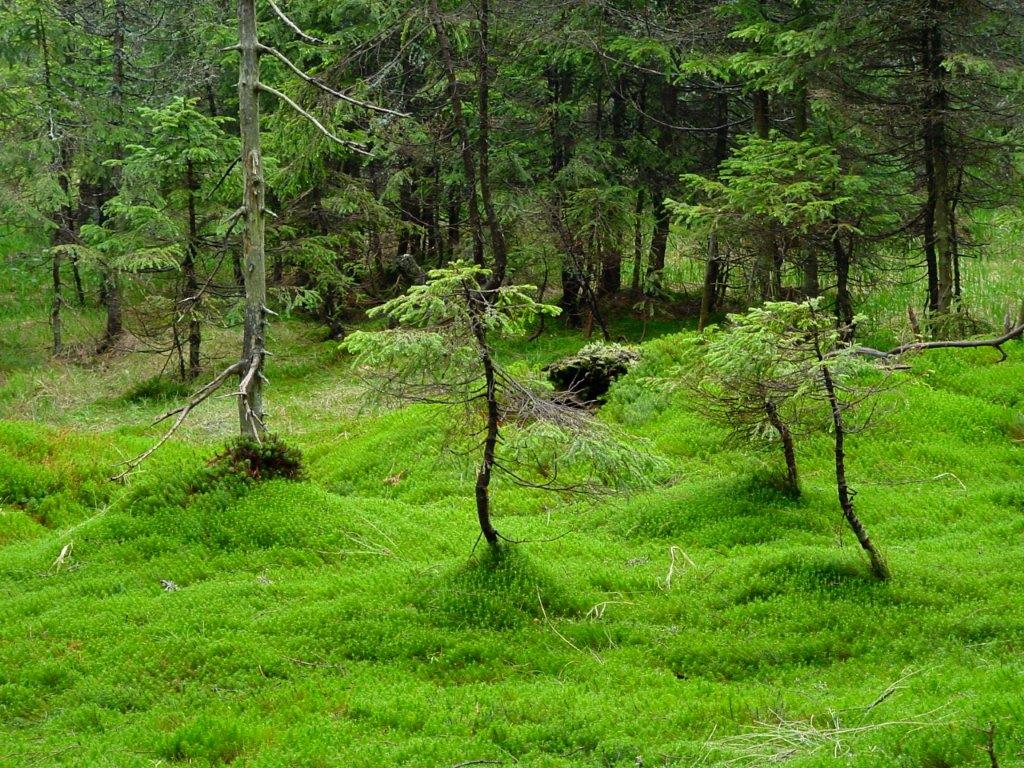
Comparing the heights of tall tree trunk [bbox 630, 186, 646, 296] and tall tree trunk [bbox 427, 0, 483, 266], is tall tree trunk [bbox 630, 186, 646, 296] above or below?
below

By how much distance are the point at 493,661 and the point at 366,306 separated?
19949mm

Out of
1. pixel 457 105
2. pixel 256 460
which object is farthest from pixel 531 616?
pixel 457 105

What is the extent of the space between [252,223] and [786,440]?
6.39 metres

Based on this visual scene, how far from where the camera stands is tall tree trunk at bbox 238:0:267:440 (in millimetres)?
9828

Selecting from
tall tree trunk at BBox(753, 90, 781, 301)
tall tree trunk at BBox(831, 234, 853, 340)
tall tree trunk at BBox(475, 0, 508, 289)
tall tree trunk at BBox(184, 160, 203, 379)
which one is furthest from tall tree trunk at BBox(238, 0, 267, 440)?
tall tree trunk at BBox(184, 160, 203, 379)

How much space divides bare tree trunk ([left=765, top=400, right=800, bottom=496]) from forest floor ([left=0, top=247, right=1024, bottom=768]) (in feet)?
0.82

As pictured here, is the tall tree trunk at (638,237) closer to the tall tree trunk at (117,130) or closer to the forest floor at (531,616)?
the forest floor at (531,616)

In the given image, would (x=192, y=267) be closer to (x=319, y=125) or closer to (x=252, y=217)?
(x=252, y=217)

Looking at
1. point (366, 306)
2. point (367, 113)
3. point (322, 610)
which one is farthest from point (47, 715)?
point (366, 306)

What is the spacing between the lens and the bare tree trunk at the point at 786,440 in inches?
380

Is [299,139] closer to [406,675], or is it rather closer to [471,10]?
[471,10]

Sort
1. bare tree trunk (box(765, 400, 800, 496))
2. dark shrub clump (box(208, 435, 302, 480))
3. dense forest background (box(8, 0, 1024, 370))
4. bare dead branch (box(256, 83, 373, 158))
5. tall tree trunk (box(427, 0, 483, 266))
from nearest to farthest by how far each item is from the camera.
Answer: bare dead branch (box(256, 83, 373, 158))
bare tree trunk (box(765, 400, 800, 496))
dark shrub clump (box(208, 435, 302, 480))
dense forest background (box(8, 0, 1024, 370))
tall tree trunk (box(427, 0, 483, 266))

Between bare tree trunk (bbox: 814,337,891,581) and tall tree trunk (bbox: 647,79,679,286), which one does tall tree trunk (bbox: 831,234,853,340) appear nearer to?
tall tree trunk (bbox: 647,79,679,286)

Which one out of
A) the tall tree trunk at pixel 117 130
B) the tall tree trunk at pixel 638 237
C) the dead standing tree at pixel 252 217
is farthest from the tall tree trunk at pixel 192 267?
the dead standing tree at pixel 252 217
